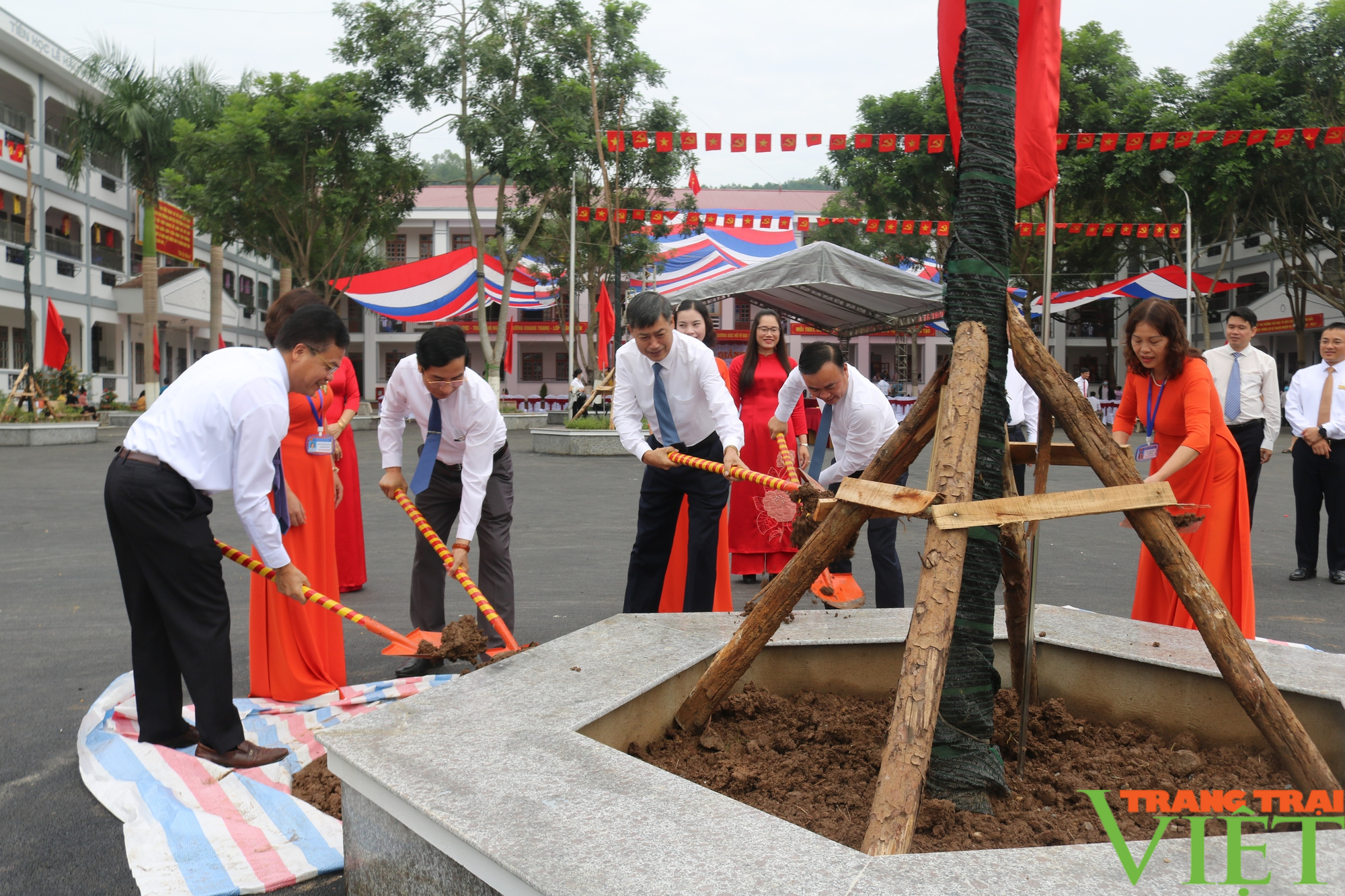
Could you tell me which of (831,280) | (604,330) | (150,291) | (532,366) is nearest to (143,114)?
(150,291)

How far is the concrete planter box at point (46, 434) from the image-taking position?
17.9 metres

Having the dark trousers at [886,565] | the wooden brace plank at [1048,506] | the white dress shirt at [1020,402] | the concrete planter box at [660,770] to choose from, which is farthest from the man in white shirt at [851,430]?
the wooden brace plank at [1048,506]

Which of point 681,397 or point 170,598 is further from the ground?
point 681,397

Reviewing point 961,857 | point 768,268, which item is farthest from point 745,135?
point 961,857

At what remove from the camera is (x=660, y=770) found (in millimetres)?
2148

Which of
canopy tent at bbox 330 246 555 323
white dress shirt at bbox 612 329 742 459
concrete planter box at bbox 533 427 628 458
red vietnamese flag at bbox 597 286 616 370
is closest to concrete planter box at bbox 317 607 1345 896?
white dress shirt at bbox 612 329 742 459

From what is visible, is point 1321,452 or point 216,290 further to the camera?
point 216,290

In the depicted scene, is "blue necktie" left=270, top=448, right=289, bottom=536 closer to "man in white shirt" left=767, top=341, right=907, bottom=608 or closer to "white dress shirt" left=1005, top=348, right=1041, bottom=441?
"man in white shirt" left=767, top=341, right=907, bottom=608

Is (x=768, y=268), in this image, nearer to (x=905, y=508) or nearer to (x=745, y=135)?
(x=745, y=135)

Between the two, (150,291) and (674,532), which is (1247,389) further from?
(150,291)

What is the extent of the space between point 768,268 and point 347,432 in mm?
9541

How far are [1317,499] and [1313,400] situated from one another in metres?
0.68

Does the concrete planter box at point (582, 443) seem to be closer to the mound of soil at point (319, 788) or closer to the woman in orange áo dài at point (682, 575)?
the woman in orange áo dài at point (682, 575)

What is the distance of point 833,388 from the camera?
5.13 metres
